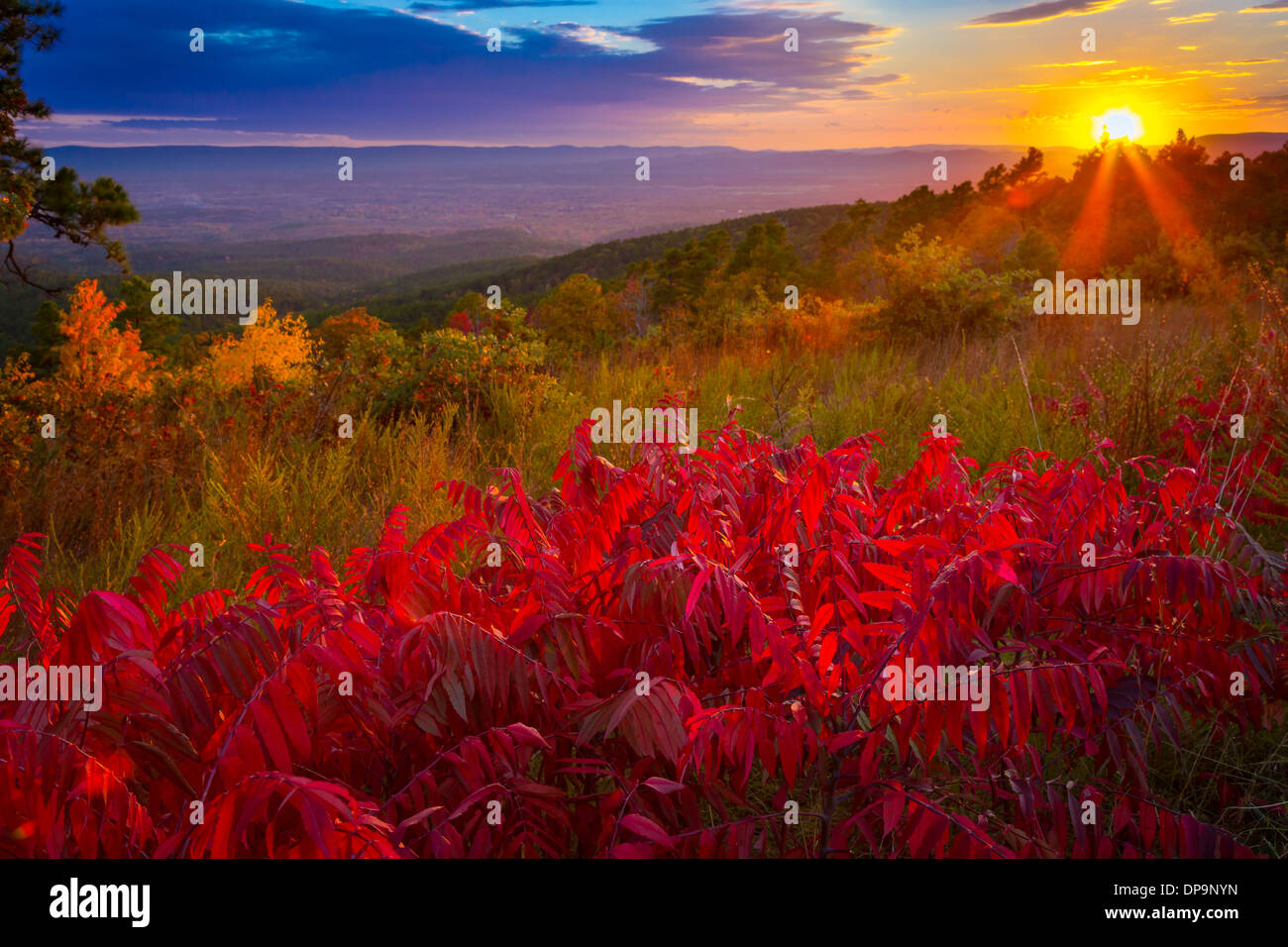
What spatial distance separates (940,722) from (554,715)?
0.83 meters

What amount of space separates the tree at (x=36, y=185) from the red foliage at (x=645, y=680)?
12363 mm

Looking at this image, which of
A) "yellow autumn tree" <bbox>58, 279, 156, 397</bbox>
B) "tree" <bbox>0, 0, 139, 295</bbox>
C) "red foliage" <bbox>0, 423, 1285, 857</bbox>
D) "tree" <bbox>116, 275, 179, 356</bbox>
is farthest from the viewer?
"tree" <bbox>116, 275, 179, 356</bbox>

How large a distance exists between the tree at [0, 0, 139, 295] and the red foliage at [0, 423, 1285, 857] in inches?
487

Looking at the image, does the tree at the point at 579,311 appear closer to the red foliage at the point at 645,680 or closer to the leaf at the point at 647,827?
the red foliage at the point at 645,680

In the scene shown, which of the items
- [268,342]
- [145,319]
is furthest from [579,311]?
[145,319]

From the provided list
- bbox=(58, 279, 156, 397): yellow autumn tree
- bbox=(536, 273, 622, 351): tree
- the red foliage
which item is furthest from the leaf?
bbox=(58, 279, 156, 397): yellow autumn tree

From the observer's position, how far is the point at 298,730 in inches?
58.2

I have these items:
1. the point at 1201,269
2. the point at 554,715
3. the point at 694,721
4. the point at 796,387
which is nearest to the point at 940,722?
the point at 694,721

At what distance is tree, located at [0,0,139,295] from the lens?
11.2 meters

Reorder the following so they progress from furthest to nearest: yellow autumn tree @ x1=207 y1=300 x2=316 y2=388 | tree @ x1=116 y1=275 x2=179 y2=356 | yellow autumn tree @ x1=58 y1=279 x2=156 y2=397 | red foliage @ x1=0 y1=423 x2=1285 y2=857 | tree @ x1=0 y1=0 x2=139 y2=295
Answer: tree @ x1=116 y1=275 x2=179 y2=356 < yellow autumn tree @ x1=207 y1=300 x2=316 y2=388 < yellow autumn tree @ x1=58 y1=279 x2=156 y2=397 < tree @ x1=0 y1=0 x2=139 y2=295 < red foliage @ x1=0 y1=423 x2=1285 y2=857

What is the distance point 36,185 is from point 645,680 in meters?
14.6

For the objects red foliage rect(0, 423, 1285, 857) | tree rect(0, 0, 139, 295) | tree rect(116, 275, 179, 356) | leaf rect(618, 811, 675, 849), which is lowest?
leaf rect(618, 811, 675, 849)

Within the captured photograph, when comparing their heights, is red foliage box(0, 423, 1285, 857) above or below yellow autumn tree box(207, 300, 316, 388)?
below

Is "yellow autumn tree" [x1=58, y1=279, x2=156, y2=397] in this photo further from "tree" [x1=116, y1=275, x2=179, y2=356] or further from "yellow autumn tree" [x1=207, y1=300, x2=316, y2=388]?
"yellow autumn tree" [x1=207, y1=300, x2=316, y2=388]
